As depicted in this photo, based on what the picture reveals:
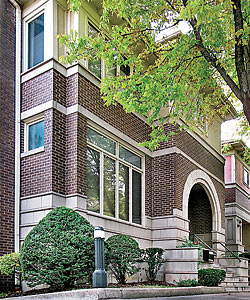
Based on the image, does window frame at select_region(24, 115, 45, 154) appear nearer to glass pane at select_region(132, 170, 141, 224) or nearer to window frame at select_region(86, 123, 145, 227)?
window frame at select_region(86, 123, 145, 227)

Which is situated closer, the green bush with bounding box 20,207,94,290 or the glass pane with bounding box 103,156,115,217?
the green bush with bounding box 20,207,94,290

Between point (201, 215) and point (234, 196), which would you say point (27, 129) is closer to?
point (201, 215)

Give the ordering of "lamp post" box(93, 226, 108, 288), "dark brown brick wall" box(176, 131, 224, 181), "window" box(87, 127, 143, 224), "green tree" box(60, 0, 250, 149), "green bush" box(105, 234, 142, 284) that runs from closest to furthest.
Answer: "lamp post" box(93, 226, 108, 288), "green tree" box(60, 0, 250, 149), "green bush" box(105, 234, 142, 284), "window" box(87, 127, 143, 224), "dark brown brick wall" box(176, 131, 224, 181)

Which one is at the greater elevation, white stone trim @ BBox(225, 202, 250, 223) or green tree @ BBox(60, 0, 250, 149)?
green tree @ BBox(60, 0, 250, 149)

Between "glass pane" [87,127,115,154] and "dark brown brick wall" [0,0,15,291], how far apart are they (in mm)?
2201

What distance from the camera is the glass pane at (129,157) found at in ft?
45.2

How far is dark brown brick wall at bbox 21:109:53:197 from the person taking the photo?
1086 centimetres

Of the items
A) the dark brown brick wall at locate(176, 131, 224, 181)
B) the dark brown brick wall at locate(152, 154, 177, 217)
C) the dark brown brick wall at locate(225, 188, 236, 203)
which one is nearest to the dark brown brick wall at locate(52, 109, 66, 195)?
the dark brown brick wall at locate(152, 154, 177, 217)

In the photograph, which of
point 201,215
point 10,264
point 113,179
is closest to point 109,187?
point 113,179

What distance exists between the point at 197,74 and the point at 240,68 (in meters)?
2.51

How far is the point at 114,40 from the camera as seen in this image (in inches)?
396

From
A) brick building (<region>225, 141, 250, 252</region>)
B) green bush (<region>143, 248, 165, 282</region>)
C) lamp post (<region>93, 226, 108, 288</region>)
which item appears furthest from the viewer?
brick building (<region>225, 141, 250, 252</region>)

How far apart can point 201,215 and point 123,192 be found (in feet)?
22.3

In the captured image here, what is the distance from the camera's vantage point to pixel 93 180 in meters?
12.0
